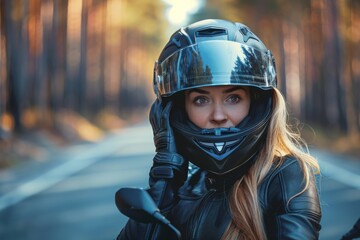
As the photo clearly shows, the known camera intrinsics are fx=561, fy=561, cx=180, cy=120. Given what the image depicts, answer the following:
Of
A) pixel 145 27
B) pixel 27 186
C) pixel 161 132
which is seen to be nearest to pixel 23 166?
pixel 27 186

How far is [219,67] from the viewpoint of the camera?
2.40m

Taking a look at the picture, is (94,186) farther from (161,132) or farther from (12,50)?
(12,50)

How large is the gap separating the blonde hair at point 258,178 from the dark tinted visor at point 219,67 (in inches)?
5.1

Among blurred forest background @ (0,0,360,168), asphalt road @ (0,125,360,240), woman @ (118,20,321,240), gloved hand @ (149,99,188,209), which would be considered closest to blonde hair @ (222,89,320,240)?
woman @ (118,20,321,240)

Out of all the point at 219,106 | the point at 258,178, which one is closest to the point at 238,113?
the point at 219,106

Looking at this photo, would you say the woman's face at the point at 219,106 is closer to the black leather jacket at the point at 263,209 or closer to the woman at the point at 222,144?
the woman at the point at 222,144

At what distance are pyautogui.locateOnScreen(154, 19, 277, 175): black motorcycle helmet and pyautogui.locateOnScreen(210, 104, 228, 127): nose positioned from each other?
50 mm

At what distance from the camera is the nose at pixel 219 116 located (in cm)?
240

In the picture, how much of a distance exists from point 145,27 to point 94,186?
2049 inches

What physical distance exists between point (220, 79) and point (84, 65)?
36.2 meters

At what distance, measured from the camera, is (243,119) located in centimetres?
244

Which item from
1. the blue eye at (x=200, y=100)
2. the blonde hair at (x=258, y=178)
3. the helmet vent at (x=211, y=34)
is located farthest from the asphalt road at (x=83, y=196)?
the helmet vent at (x=211, y=34)

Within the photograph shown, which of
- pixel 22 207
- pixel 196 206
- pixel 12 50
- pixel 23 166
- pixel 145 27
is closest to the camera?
pixel 196 206

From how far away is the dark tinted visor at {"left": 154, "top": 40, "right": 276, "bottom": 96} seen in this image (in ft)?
7.86
